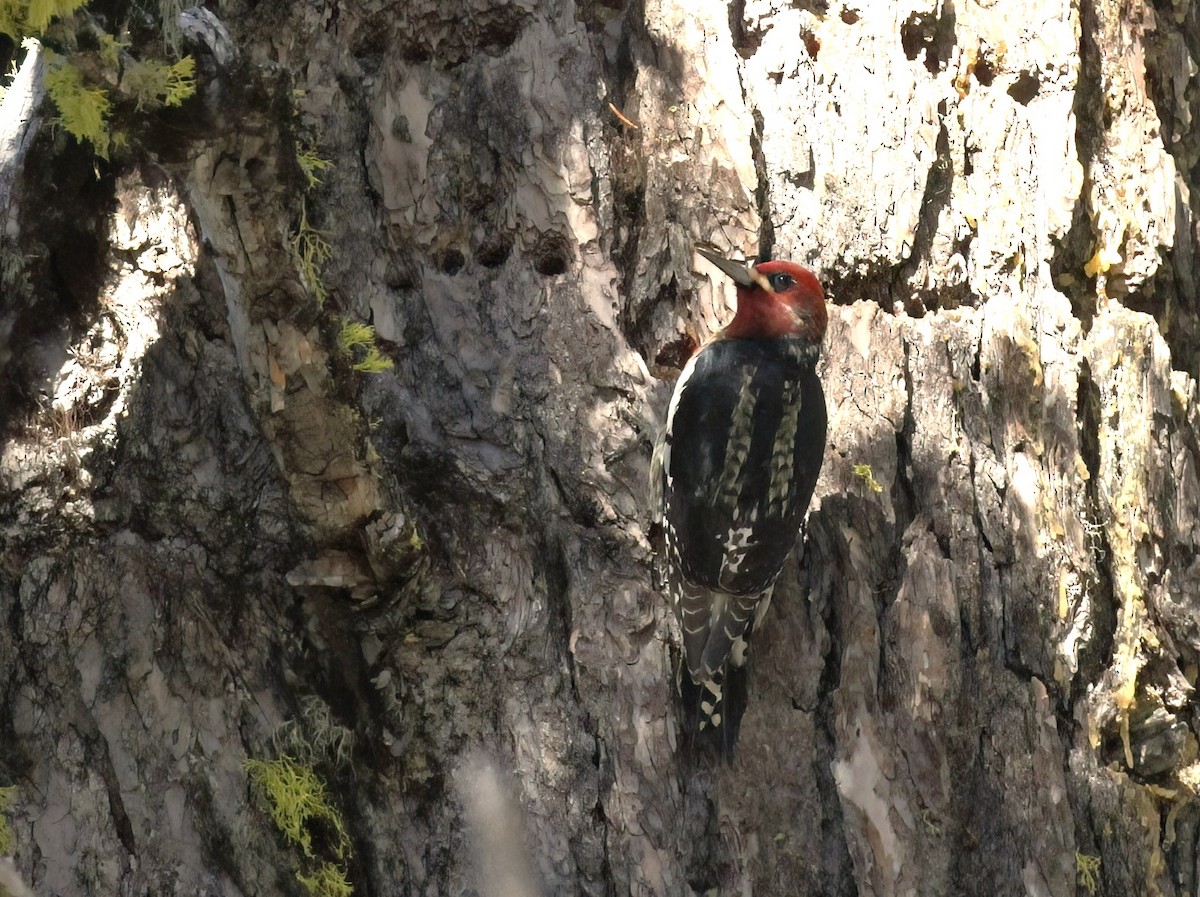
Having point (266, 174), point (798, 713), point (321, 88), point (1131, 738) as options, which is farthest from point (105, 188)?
point (1131, 738)

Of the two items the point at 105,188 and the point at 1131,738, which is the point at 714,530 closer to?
the point at 1131,738

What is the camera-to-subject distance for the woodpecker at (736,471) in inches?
128

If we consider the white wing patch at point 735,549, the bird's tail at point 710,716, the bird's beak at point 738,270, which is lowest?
the bird's tail at point 710,716

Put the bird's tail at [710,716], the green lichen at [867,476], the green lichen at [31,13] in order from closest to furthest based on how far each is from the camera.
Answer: the green lichen at [31,13], the bird's tail at [710,716], the green lichen at [867,476]

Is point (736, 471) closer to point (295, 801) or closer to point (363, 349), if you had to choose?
point (363, 349)

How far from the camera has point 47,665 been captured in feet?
9.73

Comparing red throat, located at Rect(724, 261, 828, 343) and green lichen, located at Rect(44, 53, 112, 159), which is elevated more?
green lichen, located at Rect(44, 53, 112, 159)

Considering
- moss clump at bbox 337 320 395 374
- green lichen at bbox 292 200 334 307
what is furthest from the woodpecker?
green lichen at bbox 292 200 334 307

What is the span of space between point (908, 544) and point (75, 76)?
2295 millimetres

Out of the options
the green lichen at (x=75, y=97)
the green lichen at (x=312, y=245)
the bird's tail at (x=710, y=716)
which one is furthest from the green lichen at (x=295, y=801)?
the green lichen at (x=75, y=97)

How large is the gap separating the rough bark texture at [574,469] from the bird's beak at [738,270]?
0.07 meters

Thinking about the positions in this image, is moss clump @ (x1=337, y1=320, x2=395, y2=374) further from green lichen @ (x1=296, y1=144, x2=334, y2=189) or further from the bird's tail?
the bird's tail

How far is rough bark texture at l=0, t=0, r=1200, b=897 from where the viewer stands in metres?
2.98

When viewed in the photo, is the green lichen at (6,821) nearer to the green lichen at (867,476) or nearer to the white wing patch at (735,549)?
the white wing patch at (735,549)
